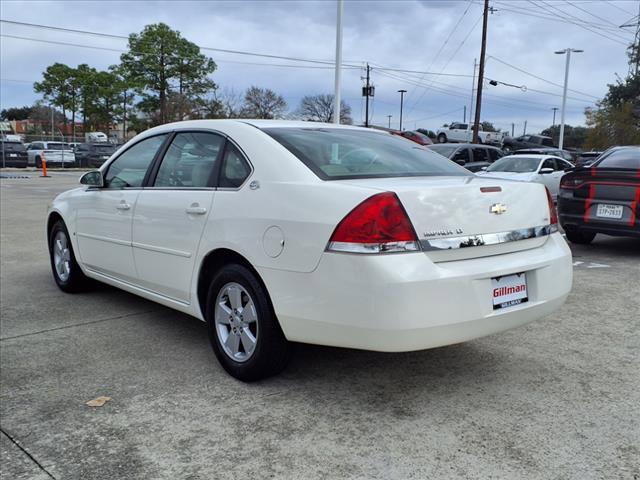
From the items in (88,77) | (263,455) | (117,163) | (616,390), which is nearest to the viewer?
(263,455)

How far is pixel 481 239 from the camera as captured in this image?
3.06 metres

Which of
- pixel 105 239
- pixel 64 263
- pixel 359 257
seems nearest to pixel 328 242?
pixel 359 257

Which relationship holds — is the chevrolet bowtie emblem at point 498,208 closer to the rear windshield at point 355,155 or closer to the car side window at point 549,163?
the rear windshield at point 355,155

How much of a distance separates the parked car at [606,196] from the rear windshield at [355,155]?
430 centimetres

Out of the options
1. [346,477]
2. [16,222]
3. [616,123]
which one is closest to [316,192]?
[346,477]

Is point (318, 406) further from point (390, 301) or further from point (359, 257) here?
point (359, 257)

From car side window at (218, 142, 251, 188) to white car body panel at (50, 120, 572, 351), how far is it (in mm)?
57

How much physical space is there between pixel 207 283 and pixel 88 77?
67.7 meters

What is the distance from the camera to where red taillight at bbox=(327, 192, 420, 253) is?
2814mm

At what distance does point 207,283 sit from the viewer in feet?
12.3

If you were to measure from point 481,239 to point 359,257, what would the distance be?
706 mm

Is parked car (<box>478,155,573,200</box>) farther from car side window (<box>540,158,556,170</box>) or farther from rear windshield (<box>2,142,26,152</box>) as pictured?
rear windshield (<box>2,142,26,152</box>)

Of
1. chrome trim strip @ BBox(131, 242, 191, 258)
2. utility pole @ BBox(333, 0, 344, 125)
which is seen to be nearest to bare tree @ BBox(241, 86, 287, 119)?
utility pole @ BBox(333, 0, 344, 125)

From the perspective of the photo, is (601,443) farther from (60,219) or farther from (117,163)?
(60,219)
